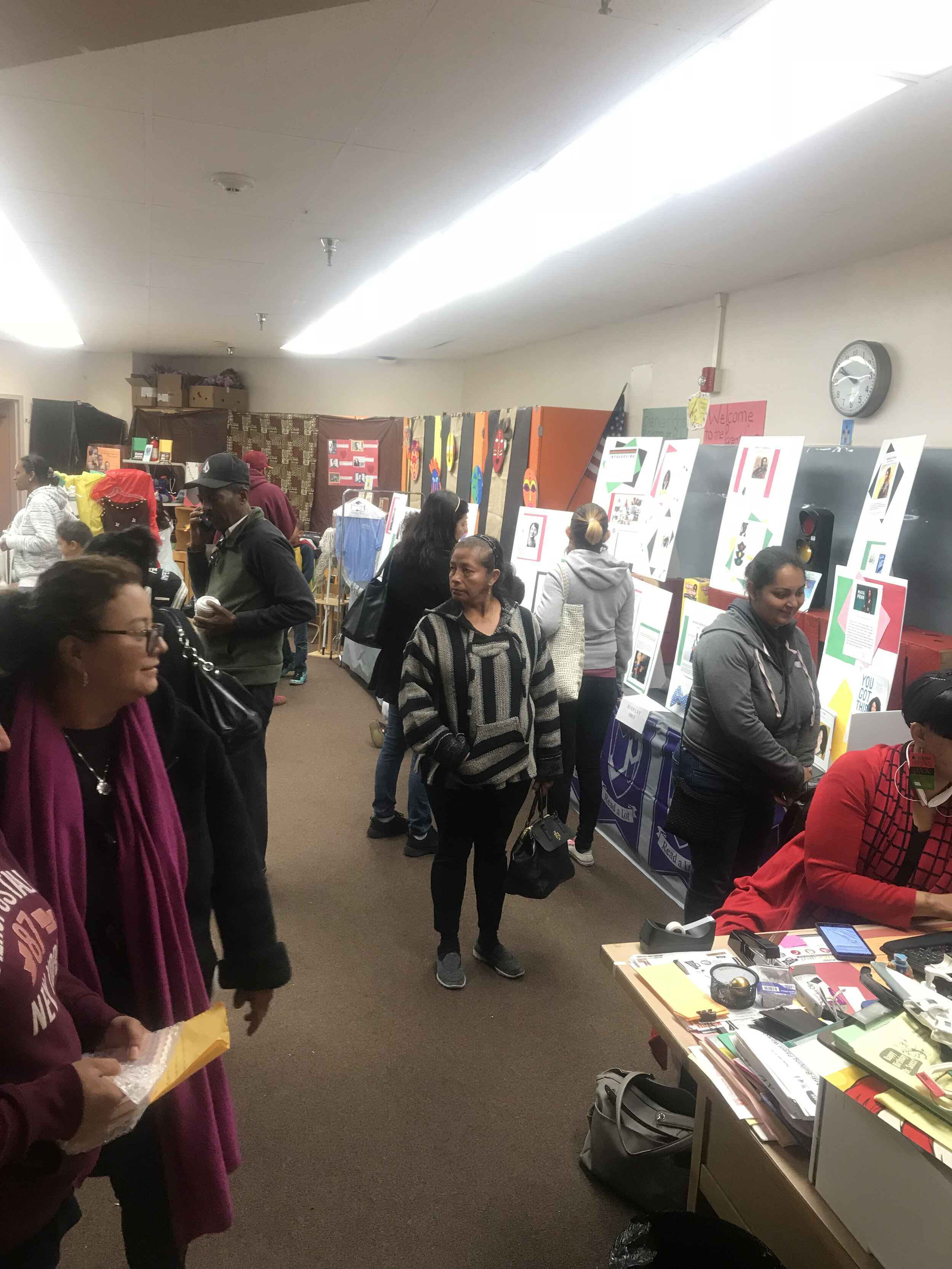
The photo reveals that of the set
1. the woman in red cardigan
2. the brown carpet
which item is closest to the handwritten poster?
the brown carpet

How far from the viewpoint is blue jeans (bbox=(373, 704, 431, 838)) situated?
3.53m

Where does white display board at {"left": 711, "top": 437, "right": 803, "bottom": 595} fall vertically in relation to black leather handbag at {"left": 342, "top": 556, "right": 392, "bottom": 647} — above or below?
above

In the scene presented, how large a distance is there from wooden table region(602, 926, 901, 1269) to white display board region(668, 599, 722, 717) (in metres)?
1.82

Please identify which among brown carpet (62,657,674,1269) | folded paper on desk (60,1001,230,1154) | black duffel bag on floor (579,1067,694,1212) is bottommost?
brown carpet (62,657,674,1269)

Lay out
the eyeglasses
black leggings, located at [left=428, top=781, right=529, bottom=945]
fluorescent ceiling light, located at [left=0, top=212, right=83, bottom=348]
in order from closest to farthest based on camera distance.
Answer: the eyeglasses < black leggings, located at [left=428, top=781, right=529, bottom=945] < fluorescent ceiling light, located at [left=0, top=212, right=83, bottom=348]

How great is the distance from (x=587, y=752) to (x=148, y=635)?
253cm

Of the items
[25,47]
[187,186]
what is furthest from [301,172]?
[25,47]

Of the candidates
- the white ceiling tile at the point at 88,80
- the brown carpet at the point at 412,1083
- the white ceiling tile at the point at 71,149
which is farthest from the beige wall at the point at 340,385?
the white ceiling tile at the point at 88,80

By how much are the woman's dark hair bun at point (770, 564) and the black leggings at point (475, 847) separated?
0.91 metres

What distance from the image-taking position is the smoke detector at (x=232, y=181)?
9.85ft

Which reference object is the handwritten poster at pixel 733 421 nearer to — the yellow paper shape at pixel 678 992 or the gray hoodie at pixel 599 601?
the gray hoodie at pixel 599 601

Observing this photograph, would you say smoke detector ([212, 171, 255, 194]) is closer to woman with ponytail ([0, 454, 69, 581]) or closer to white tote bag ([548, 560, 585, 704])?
white tote bag ([548, 560, 585, 704])

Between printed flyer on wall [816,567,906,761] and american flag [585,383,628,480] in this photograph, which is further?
american flag [585,383,628,480]

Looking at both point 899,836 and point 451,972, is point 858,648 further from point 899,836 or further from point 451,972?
point 451,972
